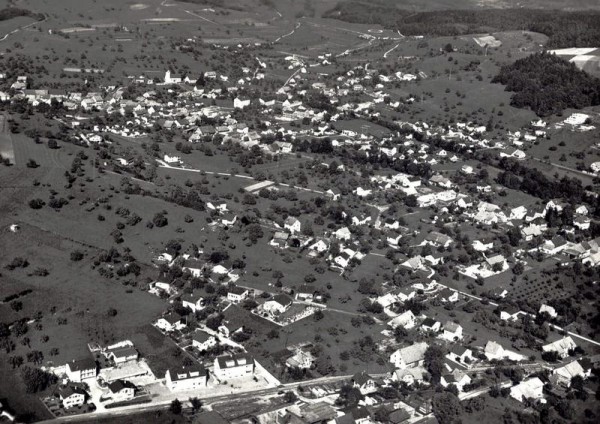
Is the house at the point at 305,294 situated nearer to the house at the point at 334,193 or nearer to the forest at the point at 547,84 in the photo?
the house at the point at 334,193

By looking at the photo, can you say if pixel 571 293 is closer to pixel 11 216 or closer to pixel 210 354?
pixel 210 354

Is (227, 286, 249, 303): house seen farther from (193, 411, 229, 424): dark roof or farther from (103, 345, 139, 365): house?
(193, 411, 229, 424): dark roof

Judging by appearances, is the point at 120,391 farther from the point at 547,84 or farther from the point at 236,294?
the point at 547,84

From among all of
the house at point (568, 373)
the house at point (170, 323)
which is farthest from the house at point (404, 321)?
the house at point (170, 323)

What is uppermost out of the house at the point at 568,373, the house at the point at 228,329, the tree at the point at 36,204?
the tree at the point at 36,204

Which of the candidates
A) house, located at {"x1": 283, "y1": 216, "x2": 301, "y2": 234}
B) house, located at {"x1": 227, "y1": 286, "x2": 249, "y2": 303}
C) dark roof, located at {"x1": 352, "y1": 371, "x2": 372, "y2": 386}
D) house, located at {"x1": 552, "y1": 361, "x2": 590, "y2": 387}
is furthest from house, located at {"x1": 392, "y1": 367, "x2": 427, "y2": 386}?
house, located at {"x1": 283, "y1": 216, "x2": 301, "y2": 234}
